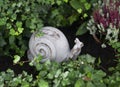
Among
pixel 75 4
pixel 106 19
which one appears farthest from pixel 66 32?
pixel 106 19

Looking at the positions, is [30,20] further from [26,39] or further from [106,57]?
[106,57]

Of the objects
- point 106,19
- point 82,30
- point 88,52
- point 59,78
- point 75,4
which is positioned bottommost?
point 59,78

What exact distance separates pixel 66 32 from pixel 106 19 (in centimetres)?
50

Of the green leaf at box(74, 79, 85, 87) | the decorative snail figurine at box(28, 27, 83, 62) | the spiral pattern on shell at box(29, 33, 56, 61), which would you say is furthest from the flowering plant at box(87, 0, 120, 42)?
the green leaf at box(74, 79, 85, 87)

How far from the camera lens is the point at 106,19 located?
289 centimetres

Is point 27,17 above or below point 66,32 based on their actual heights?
below

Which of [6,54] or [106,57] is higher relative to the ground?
[6,54]

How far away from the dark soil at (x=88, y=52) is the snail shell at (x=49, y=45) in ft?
0.78

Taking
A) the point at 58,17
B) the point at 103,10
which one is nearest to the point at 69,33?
the point at 58,17

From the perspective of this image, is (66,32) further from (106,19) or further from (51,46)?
(51,46)

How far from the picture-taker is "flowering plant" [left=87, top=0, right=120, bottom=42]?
2.84 metres

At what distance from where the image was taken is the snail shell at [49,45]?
261 cm

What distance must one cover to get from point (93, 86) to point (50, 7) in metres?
1.16

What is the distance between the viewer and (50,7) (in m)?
3.02
